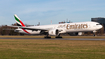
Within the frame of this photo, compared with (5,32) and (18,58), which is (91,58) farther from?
(5,32)

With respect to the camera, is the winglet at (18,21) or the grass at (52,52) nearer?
the grass at (52,52)

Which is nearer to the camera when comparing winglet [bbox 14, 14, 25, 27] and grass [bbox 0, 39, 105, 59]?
grass [bbox 0, 39, 105, 59]

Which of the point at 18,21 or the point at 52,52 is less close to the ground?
the point at 18,21

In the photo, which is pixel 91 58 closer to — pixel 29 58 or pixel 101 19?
pixel 29 58

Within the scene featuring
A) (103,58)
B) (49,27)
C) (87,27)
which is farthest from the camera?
(49,27)

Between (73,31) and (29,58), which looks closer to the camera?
(29,58)

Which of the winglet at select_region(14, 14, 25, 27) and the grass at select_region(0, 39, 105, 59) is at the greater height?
the winglet at select_region(14, 14, 25, 27)

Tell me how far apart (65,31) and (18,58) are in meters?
36.0

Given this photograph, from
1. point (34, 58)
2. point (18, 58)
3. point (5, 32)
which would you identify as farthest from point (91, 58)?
point (5, 32)

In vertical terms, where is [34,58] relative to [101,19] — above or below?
below

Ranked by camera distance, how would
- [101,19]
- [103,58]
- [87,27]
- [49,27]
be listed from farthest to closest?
[101,19], [49,27], [87,27], [103,58]

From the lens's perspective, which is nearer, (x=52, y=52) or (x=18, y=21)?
(x=52, y=52)

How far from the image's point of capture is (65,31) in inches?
1845

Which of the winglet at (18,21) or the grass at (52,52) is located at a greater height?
the winglet at (18,21)
